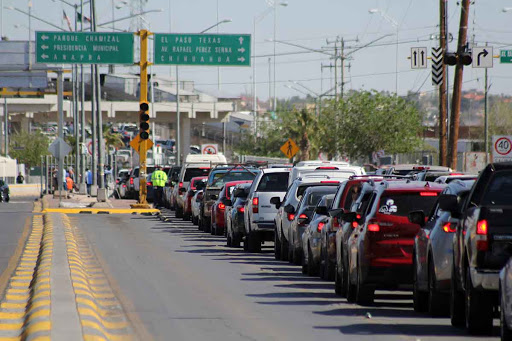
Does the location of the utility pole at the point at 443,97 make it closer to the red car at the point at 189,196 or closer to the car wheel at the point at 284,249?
the red car at the point at 189,196

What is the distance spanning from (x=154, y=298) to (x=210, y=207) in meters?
18.7

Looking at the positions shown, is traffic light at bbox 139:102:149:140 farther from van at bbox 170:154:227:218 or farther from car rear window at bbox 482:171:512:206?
car rear window at bbox 482:171:512:206

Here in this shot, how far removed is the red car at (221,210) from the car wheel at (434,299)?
1776 cm

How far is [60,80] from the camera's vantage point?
6138cm

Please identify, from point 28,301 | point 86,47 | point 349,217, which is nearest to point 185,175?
point 86,47

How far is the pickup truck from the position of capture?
37.4ft

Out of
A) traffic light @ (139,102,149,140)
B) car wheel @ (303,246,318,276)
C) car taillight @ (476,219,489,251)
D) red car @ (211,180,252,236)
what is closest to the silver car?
car taillight @ (476,219,489,251)

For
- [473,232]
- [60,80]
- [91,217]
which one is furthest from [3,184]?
[473,232]

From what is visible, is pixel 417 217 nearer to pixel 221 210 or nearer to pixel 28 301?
pixel 28 301

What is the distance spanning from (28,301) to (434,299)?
4.82 m

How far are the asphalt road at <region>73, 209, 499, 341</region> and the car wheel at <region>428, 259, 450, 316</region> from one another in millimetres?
149

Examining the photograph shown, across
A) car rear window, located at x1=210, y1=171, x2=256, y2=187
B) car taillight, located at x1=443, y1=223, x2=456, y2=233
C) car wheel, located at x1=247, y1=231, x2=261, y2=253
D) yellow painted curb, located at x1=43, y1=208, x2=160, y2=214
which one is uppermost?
car taillight, located at x1=443, y1=223, x2=456, y2=233

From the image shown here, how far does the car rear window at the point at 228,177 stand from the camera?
36.2m

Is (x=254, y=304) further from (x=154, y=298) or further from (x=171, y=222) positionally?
(x=171, y=222)
